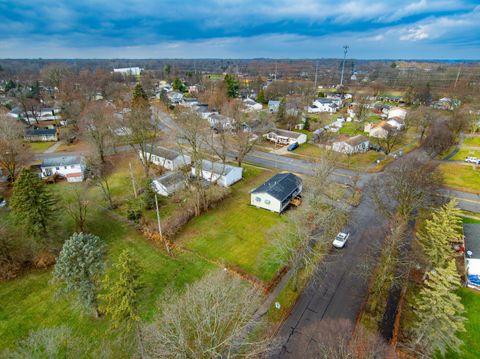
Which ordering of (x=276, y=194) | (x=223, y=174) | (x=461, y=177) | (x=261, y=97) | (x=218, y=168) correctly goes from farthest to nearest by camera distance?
(x=261, y=97) < (x=461, y=177) < (x=218, y=168) < (x=223, y=174) < (x=276, y=194)

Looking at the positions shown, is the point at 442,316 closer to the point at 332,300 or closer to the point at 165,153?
the point at 332,300

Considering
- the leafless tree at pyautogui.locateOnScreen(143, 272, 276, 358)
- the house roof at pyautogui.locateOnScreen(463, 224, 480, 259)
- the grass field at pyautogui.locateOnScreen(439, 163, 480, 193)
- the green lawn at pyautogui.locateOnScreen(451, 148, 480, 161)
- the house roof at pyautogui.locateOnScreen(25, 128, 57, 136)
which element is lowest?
the grass field at pyautogui.locateOnScreen(439, 163, 480, 193)

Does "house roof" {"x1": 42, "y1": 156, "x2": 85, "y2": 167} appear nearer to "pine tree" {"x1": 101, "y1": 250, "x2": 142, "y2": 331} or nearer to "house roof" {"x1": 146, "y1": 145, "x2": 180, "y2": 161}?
"house roof" {"x1": 146, "y1": 145, "x2": 180, "y2": 161}

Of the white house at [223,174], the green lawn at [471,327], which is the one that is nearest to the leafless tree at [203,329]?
the green lawn at [471,327]

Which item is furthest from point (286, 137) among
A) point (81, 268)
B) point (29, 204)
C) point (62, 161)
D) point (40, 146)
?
point (40, 146)

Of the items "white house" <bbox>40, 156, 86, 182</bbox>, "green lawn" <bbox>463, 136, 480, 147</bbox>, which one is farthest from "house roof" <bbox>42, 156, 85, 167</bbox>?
"green lawn" <bbox>463, 136, 480, 147</bbox>

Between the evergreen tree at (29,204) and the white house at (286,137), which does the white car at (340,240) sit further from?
the white house at (286,137)
